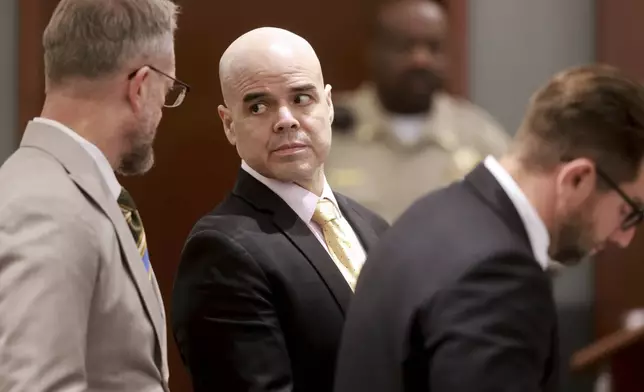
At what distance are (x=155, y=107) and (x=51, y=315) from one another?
388mm

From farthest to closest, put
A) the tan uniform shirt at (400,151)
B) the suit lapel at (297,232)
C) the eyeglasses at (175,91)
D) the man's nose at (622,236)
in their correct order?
the tan uniform shirt at (400,151) → the suit lapel at (297,232) → the eyeglasses at (175,91) → the man's nose at (622,236)

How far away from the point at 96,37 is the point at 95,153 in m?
0.16

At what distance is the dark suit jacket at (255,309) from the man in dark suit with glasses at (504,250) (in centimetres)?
22

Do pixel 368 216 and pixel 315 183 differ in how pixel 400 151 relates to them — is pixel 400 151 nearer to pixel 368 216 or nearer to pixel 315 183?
pixel 368 216

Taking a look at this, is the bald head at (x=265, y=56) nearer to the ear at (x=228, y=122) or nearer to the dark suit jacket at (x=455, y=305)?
the ear at (x=228, y=122)

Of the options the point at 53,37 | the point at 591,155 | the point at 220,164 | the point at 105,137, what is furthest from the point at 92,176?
the point at 220,164

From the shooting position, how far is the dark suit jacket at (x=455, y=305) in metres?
1.07

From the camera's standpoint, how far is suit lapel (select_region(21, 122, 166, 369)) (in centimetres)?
128

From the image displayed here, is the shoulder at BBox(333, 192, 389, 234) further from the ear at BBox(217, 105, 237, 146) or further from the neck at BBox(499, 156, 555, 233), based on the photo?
the neck at BBox(499, 156, 555, 233)

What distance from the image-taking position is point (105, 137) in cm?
136

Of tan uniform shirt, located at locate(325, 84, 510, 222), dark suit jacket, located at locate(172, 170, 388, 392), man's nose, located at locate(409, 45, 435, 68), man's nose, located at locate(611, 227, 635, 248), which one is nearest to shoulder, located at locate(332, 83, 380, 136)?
tan uniform shirt, located at locate(325, 84, 510, 222)

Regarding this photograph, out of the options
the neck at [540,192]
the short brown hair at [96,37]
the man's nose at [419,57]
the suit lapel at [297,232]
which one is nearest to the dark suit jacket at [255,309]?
the suit lapel at [297,232]

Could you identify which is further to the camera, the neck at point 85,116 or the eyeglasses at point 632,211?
the neck at point 85,116

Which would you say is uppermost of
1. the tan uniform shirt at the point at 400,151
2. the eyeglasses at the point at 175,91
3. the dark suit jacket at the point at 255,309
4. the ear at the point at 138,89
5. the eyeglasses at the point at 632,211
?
the ear at the point at 138,89
